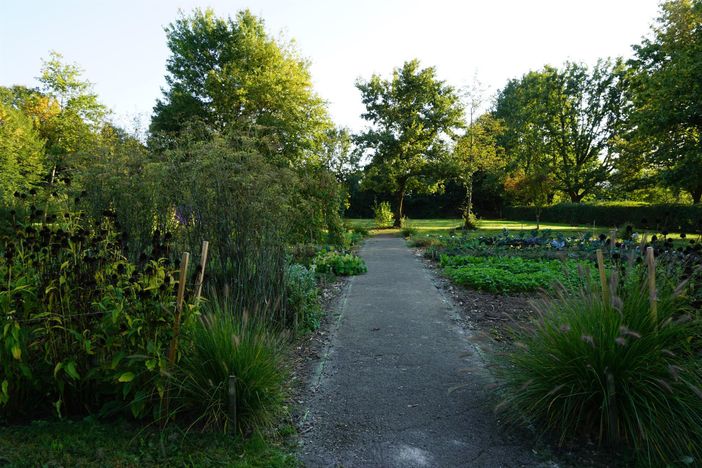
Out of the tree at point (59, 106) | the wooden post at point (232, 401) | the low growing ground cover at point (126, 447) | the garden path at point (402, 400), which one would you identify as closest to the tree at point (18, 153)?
the tree at point (59, 106)

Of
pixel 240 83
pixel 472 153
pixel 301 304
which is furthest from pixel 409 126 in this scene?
pixel 301 304

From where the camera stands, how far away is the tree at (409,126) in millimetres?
23234

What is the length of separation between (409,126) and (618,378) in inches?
858

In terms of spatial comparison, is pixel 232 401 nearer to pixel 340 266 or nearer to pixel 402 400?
pixel 402 400

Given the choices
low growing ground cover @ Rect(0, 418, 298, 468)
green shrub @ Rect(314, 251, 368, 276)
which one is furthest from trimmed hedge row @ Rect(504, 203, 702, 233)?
low growing ground cover @ Rect(0, 418, 298, 468)

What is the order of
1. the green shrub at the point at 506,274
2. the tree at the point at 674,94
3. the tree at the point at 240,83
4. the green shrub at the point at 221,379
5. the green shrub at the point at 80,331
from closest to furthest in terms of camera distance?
the green shrub at the point at 80,331 < the green shrub at the point at 221,379 < the green shrub at the point at 506,274 < the tree at the point at 674,94 < the tree at the point at 240,83

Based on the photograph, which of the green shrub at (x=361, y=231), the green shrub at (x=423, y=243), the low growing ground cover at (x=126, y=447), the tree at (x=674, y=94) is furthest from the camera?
the green shrub at (x=361, y=231)

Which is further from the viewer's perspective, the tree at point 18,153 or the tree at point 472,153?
the tree at point 472,153

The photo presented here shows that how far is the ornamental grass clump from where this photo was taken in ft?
8.03

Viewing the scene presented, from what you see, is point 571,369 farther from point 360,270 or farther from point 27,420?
point 360,270

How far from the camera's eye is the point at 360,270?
9320mm

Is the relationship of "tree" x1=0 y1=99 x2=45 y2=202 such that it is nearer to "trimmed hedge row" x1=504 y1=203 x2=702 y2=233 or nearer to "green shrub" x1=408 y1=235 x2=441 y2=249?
"green shrub" x1=408 y1=235 x2=441 y2=249

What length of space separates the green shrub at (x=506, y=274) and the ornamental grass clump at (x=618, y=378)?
137 inches

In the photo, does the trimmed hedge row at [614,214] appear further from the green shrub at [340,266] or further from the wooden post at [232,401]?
the wooden post at [232,401]
